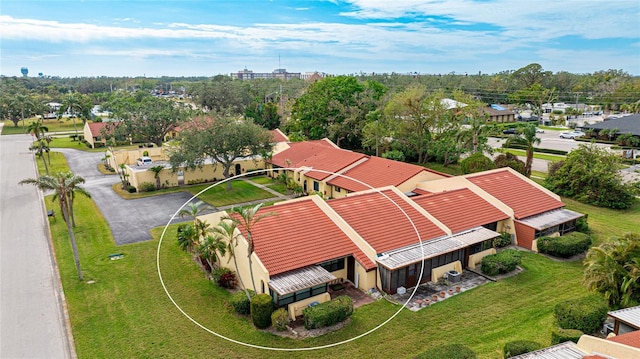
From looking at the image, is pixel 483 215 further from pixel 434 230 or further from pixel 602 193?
pixel 602 193

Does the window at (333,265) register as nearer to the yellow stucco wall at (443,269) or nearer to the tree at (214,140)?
the yellow stucco wall at (443,269)

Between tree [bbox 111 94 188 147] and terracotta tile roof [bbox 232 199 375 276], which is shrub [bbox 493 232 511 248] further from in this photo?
tree [bbox 111 94 188 147]

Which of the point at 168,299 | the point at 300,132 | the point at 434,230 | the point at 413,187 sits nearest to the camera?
the point at 168,299

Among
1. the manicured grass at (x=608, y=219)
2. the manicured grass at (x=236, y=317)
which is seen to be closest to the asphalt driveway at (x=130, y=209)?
the manicured grass at (x=236, y=317)

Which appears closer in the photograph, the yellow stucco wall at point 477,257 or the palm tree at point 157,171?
the yellow stucco wall at point 477,257

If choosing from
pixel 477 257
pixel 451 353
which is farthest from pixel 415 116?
pixel 451 353

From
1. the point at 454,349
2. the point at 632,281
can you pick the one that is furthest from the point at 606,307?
the point at 454,349

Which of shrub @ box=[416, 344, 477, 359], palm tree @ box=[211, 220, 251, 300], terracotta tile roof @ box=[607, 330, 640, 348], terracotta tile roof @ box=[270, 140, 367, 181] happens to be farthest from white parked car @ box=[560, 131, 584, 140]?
palm tree @ box=[211, 220, 251, 300]
